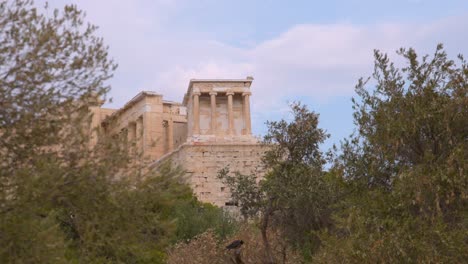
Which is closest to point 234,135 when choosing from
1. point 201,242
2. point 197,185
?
point 197,185

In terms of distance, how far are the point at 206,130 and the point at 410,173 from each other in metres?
32.3

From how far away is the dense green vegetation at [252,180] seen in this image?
9.38 metres

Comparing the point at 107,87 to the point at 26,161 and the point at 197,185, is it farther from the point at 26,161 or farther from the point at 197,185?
the point at 197,185

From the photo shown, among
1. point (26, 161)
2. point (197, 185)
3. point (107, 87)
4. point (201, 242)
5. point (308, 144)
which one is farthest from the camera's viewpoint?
point (197, 185)

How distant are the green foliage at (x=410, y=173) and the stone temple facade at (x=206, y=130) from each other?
25149mm

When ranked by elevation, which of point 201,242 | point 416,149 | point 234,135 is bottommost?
point 201,242

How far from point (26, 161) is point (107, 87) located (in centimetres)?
128

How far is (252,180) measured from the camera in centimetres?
2006

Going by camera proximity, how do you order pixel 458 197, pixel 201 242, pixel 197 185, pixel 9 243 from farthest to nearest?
1. pixel 197 185
2. pixel 201 242
3. pixel 458 197
4. pixel 9 243

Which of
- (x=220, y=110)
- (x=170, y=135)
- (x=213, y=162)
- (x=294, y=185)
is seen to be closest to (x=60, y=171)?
(x=294, y=185)

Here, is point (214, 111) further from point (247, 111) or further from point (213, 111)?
point (247, 111)

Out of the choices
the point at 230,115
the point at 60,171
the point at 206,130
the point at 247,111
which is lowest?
the point at 60,171

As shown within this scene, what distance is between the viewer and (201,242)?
24000 millimetres

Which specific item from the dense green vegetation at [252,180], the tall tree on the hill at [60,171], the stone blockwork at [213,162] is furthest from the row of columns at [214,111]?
the tall tree on the hill at [60,171]
